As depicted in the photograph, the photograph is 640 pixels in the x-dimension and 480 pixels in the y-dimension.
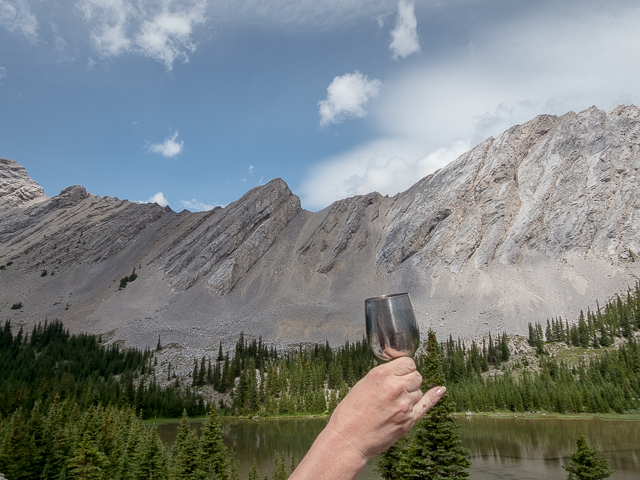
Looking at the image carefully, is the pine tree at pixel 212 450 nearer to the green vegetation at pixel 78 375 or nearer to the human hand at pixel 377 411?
the human hand at pixel 377 411

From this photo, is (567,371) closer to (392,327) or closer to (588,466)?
(588,466)

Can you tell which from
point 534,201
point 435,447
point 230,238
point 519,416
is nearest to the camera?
point 435,447

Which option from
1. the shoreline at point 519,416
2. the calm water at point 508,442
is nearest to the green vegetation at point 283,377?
the shoreline at point 519,416

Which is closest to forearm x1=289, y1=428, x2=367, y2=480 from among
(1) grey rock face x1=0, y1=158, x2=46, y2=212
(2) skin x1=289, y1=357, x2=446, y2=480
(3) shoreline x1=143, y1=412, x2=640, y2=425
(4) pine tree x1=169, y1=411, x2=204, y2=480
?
(2) skin x1=289, y1=357, x2=446, y2=480

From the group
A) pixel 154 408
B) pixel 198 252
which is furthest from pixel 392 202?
pixel 154 408

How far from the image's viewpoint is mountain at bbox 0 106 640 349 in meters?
101

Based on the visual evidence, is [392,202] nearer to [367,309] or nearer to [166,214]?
[166,214]

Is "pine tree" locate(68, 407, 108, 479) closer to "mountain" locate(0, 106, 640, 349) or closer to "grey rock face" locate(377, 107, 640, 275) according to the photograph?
"mountain" locate(0, 106, 640, 349)

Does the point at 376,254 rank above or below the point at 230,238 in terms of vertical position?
below

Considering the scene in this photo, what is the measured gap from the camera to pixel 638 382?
6762 centimetres

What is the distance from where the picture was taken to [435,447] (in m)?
19.1

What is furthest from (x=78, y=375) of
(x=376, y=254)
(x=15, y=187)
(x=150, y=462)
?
(x=15, y=187)

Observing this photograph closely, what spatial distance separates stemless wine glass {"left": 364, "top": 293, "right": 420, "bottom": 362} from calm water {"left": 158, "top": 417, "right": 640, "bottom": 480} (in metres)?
34.6

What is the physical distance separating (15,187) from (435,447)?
224254mm
